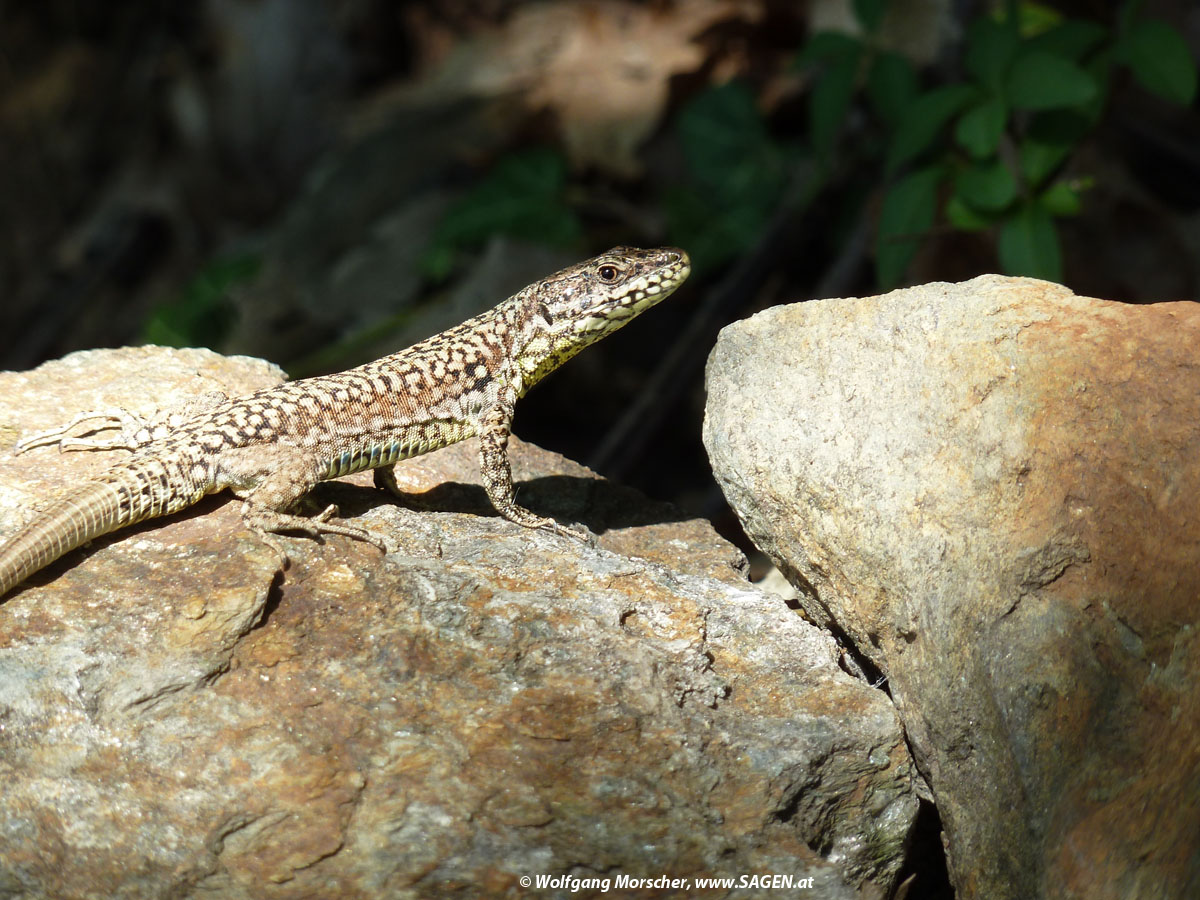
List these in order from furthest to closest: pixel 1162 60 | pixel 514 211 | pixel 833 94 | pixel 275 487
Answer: pixel 514 211 → pixel 833 94 → pixel 1162 60 → pixel 275 487

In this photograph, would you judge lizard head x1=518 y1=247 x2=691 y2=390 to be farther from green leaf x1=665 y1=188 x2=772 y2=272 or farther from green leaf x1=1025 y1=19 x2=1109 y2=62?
→ green leaf x1=665 y1=188 x2=772 y2=272

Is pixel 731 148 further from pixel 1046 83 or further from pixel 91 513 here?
pixel 91 513

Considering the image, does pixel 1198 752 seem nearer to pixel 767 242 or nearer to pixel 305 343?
pixel 767 242

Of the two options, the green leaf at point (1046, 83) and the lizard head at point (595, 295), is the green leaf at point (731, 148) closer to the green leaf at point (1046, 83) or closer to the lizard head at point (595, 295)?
the green leaf at point (1046, 83)

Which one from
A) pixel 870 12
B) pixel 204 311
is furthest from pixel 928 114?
pixel 204 311

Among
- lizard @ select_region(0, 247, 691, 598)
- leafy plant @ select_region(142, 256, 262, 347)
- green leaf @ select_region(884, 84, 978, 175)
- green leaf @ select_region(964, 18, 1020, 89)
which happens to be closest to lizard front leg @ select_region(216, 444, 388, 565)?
lizard @ select_region(0, 247, 691, 598)
